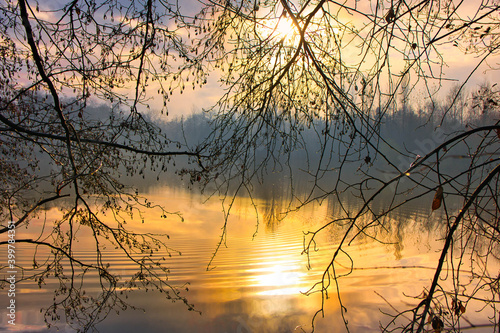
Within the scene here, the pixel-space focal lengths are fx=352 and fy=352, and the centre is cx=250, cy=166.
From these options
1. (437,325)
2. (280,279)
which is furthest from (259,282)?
(437,325)

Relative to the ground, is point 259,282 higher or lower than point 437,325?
lower

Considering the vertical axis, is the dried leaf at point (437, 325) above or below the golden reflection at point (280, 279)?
above

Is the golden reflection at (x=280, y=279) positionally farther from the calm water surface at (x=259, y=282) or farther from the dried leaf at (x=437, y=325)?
the dried leaf at (x=437, y=325)

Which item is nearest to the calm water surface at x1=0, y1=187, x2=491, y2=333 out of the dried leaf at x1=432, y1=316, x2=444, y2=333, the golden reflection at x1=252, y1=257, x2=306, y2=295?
the golden reflection at x1=252, y1=257, x2=306, y2=295

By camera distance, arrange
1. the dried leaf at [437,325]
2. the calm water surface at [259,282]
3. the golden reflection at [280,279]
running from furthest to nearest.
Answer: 1. the golden reflection at [280,279]
2. the calm water surface at [259,282]
3. the dried leaf at [437,325]

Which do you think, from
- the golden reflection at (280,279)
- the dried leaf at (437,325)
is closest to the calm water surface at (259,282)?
the golden reflection at (280,279)

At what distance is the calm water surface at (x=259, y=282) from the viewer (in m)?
5.31

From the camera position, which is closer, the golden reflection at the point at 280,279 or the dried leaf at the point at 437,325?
the dried leaf at the point at 437,325

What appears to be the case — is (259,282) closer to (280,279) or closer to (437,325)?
(280,279)

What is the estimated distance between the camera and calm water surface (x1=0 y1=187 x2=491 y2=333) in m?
5.31

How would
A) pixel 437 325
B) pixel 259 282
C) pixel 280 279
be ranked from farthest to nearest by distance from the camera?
pixel 280 279
pixel 259 282
pixel 437 325

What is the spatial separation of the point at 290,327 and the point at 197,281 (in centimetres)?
225

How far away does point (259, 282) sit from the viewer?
6.91 m

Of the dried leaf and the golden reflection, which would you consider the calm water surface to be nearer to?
the golden reflection
